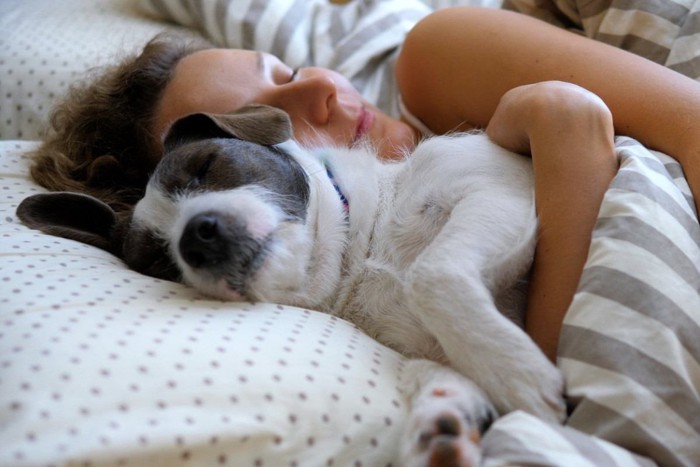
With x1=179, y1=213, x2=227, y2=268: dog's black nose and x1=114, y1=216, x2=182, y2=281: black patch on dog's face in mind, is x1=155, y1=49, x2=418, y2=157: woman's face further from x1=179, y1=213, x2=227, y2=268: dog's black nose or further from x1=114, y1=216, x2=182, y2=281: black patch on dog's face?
x1=179, y1=213, x2=227, y2=268: dog's black nose

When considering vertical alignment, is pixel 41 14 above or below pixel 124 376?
below

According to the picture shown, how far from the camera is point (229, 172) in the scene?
1.47m

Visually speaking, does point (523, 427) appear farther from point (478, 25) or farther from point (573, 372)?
point (478, 25)

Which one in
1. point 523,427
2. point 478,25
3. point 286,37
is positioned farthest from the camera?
point 286,37

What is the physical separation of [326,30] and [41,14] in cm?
114

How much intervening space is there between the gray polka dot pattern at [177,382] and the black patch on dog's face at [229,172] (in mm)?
286

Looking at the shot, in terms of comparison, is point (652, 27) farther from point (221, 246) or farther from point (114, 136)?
point (114, 136)

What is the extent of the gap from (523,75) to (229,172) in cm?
81

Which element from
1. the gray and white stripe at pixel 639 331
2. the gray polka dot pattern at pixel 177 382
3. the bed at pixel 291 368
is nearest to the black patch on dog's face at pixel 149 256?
the bed at pixel 291 368

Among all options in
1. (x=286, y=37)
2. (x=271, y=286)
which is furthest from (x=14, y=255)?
(x=286, y=37)

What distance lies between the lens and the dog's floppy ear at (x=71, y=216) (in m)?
1.59

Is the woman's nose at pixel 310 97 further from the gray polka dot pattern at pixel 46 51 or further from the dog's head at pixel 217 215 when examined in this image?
the gray polka dot pattern at pixel 46 51

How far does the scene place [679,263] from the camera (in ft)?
3.66

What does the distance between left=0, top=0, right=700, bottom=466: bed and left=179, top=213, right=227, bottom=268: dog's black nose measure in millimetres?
71
